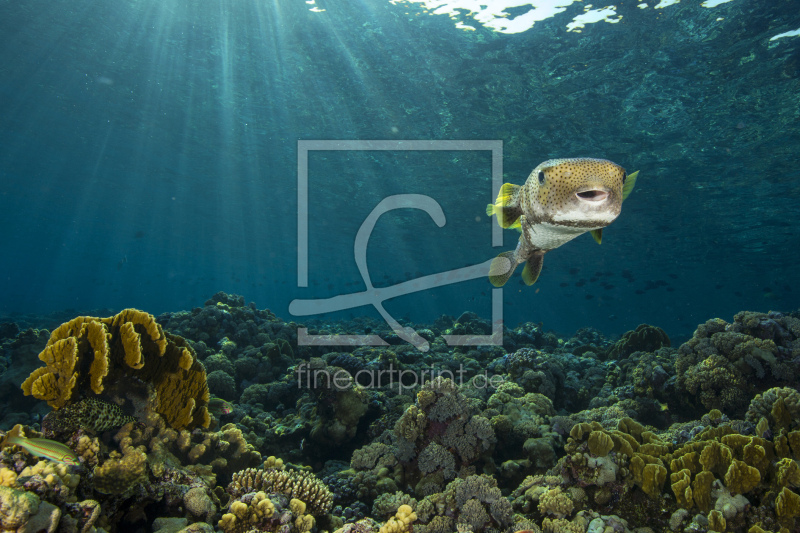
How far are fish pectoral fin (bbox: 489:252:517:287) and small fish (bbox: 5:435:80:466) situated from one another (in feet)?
10.9

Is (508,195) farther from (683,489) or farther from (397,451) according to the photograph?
(397,451)

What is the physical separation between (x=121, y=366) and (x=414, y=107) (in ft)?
56.9

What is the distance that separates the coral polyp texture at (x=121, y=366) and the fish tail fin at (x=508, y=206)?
3.52m

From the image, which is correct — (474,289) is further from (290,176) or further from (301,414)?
(301,414)

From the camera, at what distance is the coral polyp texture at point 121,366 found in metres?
3.13

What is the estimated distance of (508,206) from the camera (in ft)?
8.60

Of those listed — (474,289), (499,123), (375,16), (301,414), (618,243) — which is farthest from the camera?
(474,289)

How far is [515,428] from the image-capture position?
17.9ft

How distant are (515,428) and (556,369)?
3.44 m

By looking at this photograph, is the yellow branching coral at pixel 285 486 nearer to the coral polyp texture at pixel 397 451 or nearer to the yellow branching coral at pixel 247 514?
the coral polyp texture at pixel 397 451

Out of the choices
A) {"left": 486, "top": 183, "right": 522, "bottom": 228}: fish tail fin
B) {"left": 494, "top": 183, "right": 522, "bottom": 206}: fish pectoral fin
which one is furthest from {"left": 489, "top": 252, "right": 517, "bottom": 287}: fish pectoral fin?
{"left": 494, "top": 183, "right": 522, "bottom": 206}: fish pectoral fin

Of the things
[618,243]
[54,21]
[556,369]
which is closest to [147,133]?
[54,21]

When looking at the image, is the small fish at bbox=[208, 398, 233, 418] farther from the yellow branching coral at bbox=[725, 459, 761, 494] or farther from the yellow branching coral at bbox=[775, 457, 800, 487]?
the yellow branching coral at bbox=[775, 457, 800, 487]

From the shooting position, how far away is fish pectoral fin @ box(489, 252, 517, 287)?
9.75 feet
